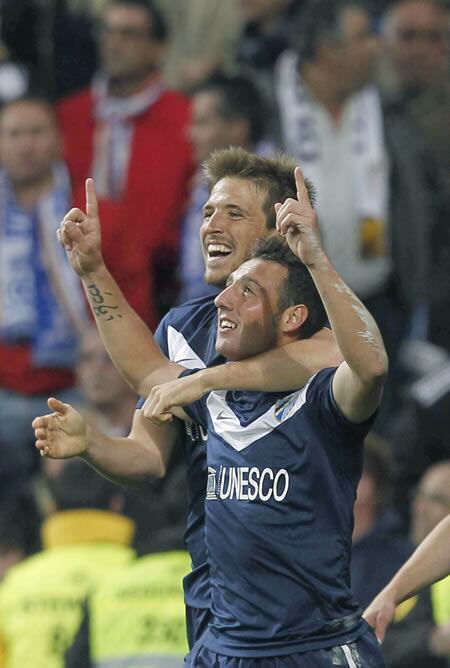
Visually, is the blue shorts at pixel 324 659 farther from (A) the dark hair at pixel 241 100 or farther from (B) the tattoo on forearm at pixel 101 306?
(A) the dark hair at pixel 241 100

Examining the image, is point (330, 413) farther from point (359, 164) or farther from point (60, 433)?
point (359, 164)

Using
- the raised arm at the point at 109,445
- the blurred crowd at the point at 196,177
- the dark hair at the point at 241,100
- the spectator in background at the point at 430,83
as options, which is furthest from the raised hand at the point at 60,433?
the spectator in background at the point at 430,83

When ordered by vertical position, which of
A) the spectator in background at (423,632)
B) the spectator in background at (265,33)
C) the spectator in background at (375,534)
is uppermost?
the spectator in background at (265,33)

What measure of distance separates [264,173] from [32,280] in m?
4.20

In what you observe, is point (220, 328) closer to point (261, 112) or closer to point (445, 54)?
point (261, 112)

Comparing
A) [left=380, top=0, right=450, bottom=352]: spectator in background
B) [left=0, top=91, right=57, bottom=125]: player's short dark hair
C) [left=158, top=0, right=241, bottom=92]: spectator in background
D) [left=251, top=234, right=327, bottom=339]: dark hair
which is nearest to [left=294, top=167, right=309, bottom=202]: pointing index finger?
[left=251, top=234, right=327, bottom=339]: dark hair

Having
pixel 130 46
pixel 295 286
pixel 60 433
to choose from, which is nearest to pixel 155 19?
pixel 130 46

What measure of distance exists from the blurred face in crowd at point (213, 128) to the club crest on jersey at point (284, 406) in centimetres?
426

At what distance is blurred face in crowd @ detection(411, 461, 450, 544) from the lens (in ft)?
21.6

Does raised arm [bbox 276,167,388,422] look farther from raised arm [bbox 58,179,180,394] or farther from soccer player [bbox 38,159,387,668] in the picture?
raised arm [bbox 58,179,180,394]

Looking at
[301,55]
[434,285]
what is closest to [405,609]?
[434,285]

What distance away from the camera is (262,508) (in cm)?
397

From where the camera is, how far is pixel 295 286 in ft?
13.4

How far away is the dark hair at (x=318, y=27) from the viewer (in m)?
8.40
